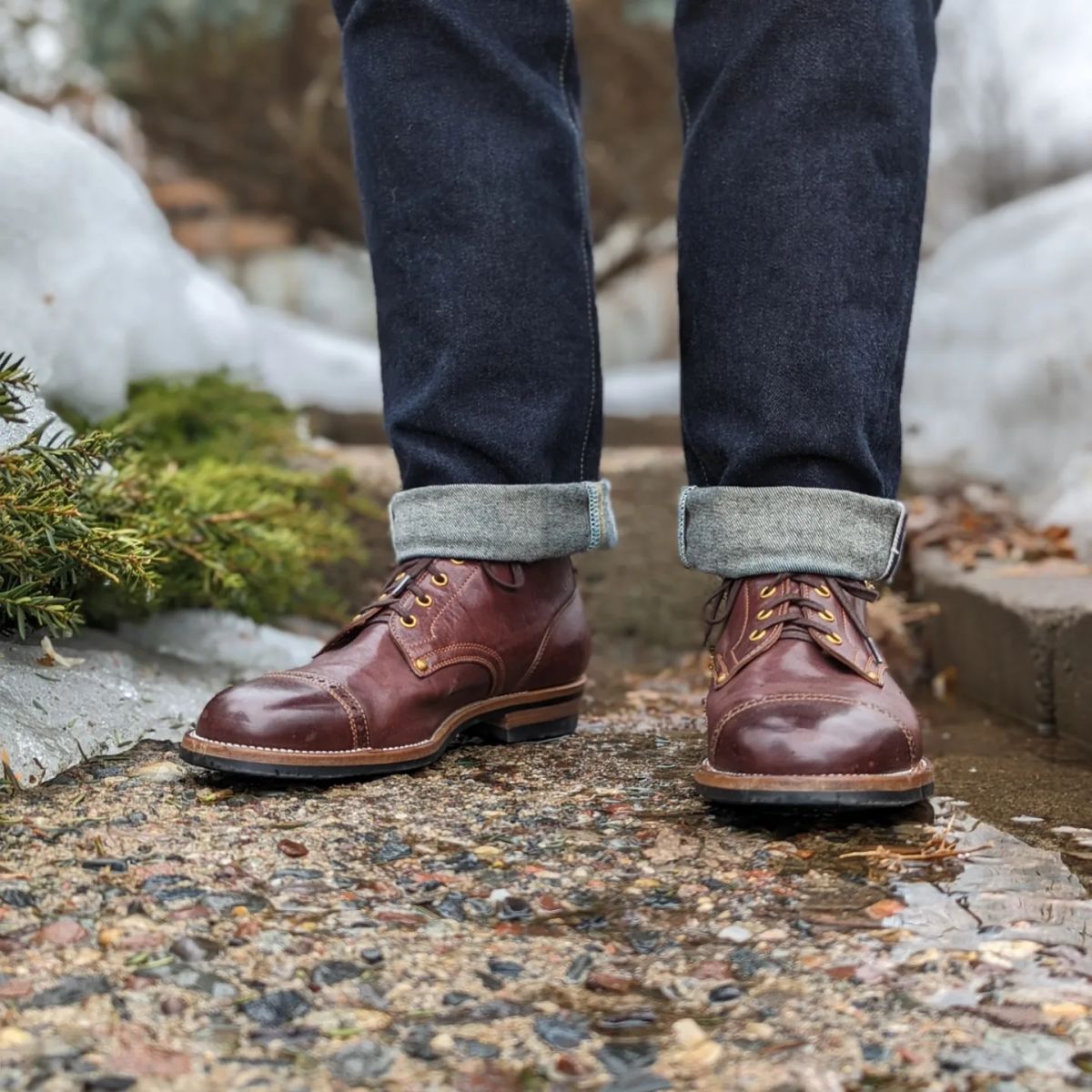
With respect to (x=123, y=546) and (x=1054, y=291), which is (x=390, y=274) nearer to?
(x=123, y=546)

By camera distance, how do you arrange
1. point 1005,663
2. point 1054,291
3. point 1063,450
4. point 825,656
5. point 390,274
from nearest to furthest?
point 825,656
point 390,274
point 1005,663
point 1063,450
point 1054,291

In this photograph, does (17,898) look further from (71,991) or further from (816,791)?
(816,791)

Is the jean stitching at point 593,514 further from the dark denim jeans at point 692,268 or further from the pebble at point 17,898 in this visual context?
the pebble at point 17,898

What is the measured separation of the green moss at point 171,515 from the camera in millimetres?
1228

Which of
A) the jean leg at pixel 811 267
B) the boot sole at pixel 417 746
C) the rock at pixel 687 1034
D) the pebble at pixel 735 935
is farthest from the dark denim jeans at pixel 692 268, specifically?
the rock at pixel 687 1034

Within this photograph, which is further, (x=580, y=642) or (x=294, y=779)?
(x=580, y=642)

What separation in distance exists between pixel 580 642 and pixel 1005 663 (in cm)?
75

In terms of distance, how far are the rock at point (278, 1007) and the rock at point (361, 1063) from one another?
2.1 inches

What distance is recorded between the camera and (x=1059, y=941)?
0.87m

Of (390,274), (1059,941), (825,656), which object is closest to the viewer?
(1059,941)

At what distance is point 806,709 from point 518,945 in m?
0.37

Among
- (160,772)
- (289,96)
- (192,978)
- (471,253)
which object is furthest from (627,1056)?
(289,96)

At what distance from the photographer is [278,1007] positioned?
0.79 m

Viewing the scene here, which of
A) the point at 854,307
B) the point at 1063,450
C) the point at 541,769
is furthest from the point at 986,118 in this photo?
the point at 541,769
